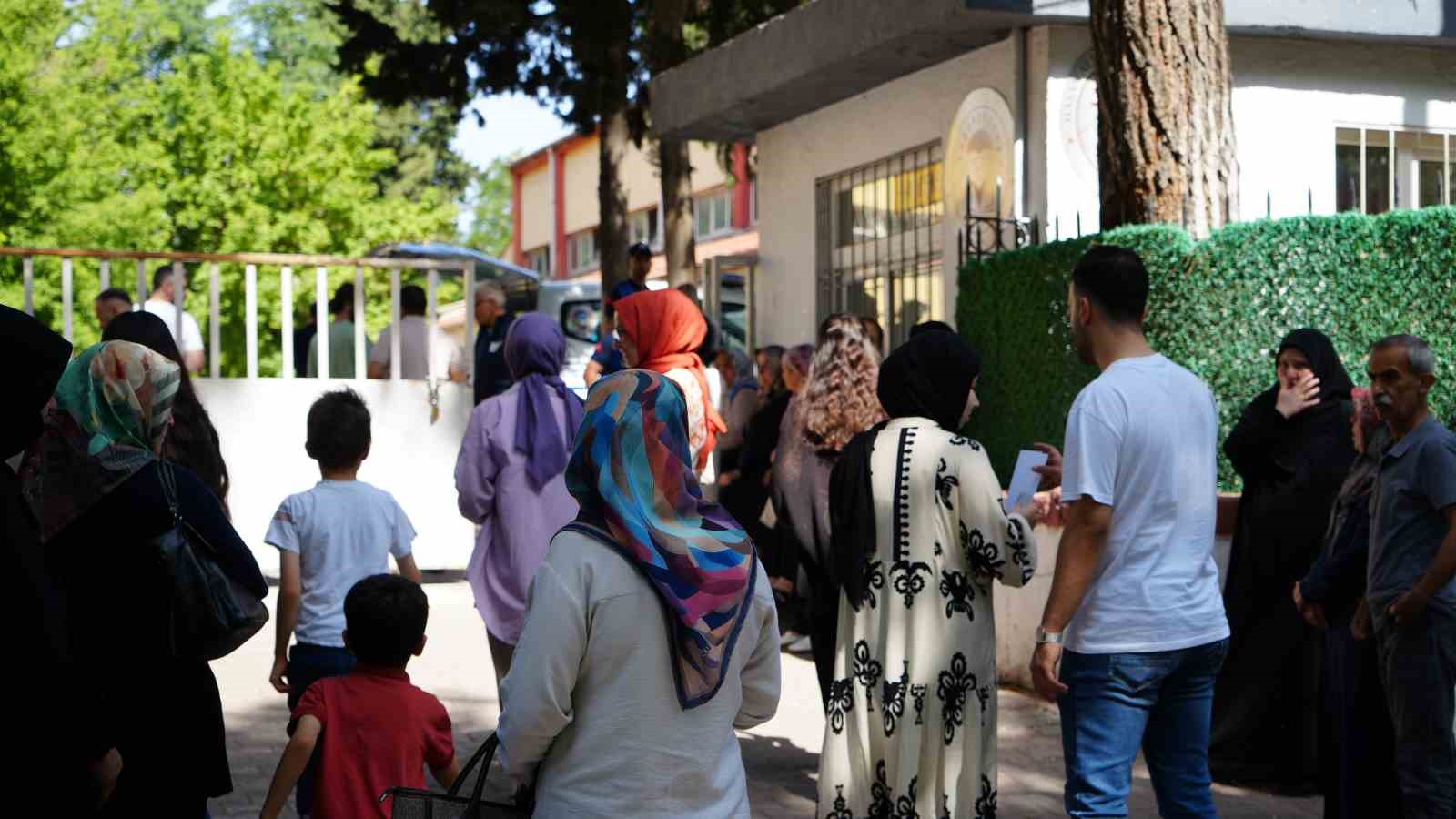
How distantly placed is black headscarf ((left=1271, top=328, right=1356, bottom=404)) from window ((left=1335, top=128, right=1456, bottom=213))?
20.7ft

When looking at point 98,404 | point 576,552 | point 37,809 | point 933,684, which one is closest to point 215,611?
point 98,404

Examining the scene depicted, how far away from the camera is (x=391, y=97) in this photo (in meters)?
22.1

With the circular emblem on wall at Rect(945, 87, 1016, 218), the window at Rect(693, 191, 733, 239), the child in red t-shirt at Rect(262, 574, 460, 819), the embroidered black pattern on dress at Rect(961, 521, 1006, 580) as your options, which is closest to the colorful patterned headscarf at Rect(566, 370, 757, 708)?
the child in red t-shirt at Rect(262, 574, 460, 819)

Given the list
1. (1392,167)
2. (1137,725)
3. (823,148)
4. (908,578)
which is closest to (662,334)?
(908,578)

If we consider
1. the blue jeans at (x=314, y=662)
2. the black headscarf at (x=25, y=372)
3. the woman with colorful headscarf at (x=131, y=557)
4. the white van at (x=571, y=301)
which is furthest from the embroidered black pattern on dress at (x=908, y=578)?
the white van at (x=571, y=301)

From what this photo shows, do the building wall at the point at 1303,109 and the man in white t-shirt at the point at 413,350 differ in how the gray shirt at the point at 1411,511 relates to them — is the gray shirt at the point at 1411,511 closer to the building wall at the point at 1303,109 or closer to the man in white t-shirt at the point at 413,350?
the building wall at the point at 1303,109

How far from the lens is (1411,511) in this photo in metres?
6.00

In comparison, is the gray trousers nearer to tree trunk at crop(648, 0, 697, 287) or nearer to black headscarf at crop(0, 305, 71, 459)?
black headscarf at crop(0, 305, 71, 459)

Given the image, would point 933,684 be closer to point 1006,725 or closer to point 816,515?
point 816,515

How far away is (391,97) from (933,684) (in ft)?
58.7

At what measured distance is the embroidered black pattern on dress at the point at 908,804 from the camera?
5477 mm

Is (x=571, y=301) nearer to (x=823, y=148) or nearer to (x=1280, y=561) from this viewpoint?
(x=823, y=148)

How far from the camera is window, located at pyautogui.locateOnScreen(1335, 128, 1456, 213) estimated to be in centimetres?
1362

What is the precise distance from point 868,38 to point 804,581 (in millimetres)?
6861
